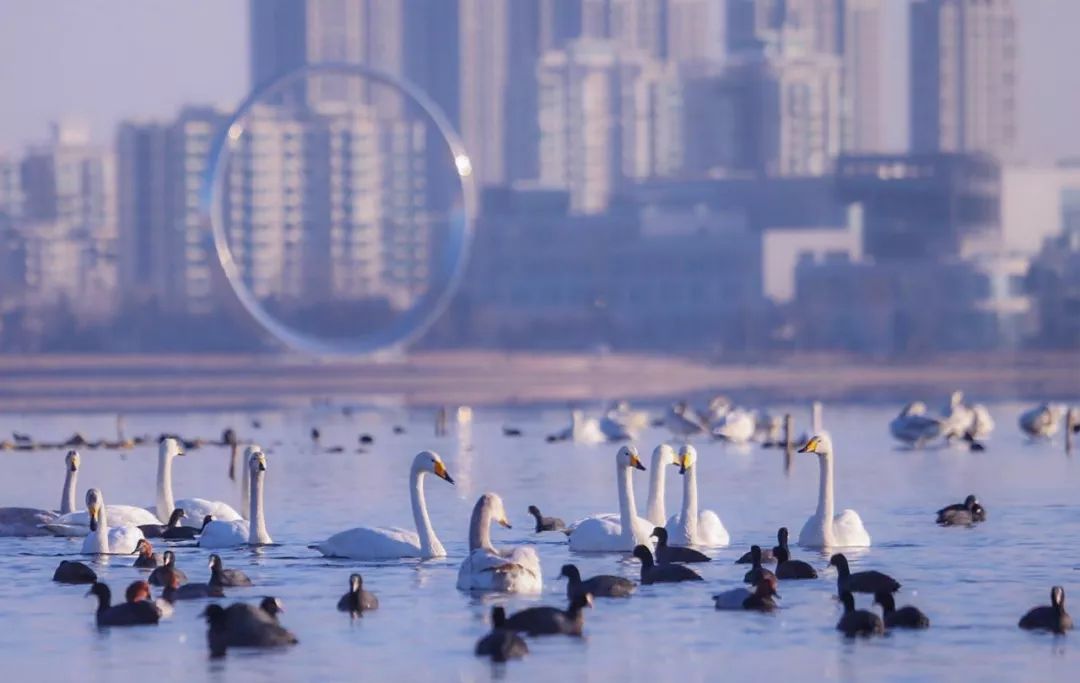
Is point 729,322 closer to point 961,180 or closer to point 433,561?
point 961,180

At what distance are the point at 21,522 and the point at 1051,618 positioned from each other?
11.7 metres

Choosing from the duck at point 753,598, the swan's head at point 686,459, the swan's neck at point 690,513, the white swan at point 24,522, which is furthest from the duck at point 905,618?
the white swan at point 24,522

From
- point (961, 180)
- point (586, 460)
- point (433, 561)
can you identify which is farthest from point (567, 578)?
point (961, 180)

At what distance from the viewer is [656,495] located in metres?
28.2

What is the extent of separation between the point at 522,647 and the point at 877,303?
11969cm

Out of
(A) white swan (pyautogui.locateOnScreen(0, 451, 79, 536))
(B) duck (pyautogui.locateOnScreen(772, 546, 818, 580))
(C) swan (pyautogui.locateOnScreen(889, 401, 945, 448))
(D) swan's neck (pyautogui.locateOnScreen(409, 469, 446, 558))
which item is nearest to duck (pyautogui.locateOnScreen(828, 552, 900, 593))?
(B) duck (pyautogui.locateOnScreen(772, 546, 818, 580))

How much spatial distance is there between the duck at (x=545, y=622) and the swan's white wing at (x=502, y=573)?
7.40 feet

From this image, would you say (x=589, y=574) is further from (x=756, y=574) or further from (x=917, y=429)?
(x=917, y=429)

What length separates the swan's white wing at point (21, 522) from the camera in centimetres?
2880

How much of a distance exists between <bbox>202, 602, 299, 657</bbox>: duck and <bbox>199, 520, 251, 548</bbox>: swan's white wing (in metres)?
6.82

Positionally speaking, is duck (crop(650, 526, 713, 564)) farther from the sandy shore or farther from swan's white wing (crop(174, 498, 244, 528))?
the sandy shore

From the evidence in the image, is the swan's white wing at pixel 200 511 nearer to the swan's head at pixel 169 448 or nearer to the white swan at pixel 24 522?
the white swan at pixel 24 522

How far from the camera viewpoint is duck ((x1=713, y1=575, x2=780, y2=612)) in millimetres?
22062

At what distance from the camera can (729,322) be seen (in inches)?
5743
